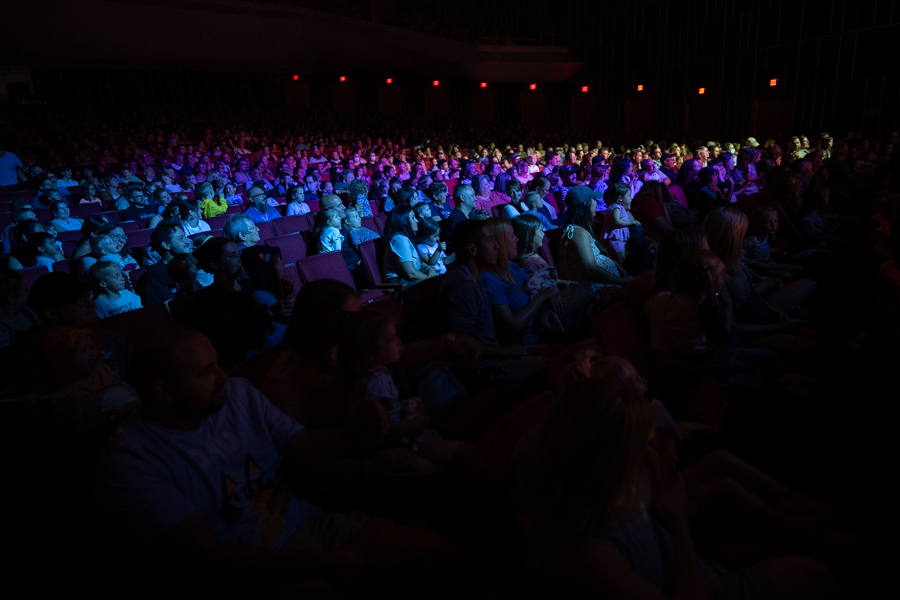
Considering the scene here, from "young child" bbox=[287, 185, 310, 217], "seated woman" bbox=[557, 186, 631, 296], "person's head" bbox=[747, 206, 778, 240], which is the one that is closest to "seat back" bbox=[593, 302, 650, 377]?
"seated woman" bbox=[557, 186, 631, 296]

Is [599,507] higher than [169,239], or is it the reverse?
[169,239]

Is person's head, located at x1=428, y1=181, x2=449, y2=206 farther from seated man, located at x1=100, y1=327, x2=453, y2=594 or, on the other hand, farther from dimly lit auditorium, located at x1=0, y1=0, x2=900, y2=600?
seated man, located at x1=100, y1=327, x2=453, y2=594

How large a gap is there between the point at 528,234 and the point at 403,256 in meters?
1.02

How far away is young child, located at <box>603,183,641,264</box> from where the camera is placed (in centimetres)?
454

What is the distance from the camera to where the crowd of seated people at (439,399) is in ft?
3.71

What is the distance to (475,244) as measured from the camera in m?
2.78

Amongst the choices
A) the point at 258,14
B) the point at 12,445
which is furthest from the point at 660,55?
the point at 12,445

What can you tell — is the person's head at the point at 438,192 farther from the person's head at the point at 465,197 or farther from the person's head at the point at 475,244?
the person's head at the point at 475,244

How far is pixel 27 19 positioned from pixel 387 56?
9296mm

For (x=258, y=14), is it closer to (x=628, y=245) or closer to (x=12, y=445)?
(x=628, y=245)

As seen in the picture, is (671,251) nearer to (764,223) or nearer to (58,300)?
(764,223)

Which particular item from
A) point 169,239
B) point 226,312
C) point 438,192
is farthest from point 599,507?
point 438,192

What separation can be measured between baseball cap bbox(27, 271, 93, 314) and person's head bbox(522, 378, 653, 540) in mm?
2076

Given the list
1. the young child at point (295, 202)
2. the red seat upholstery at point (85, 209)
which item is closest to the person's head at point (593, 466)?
the young child at point (295, 202)
